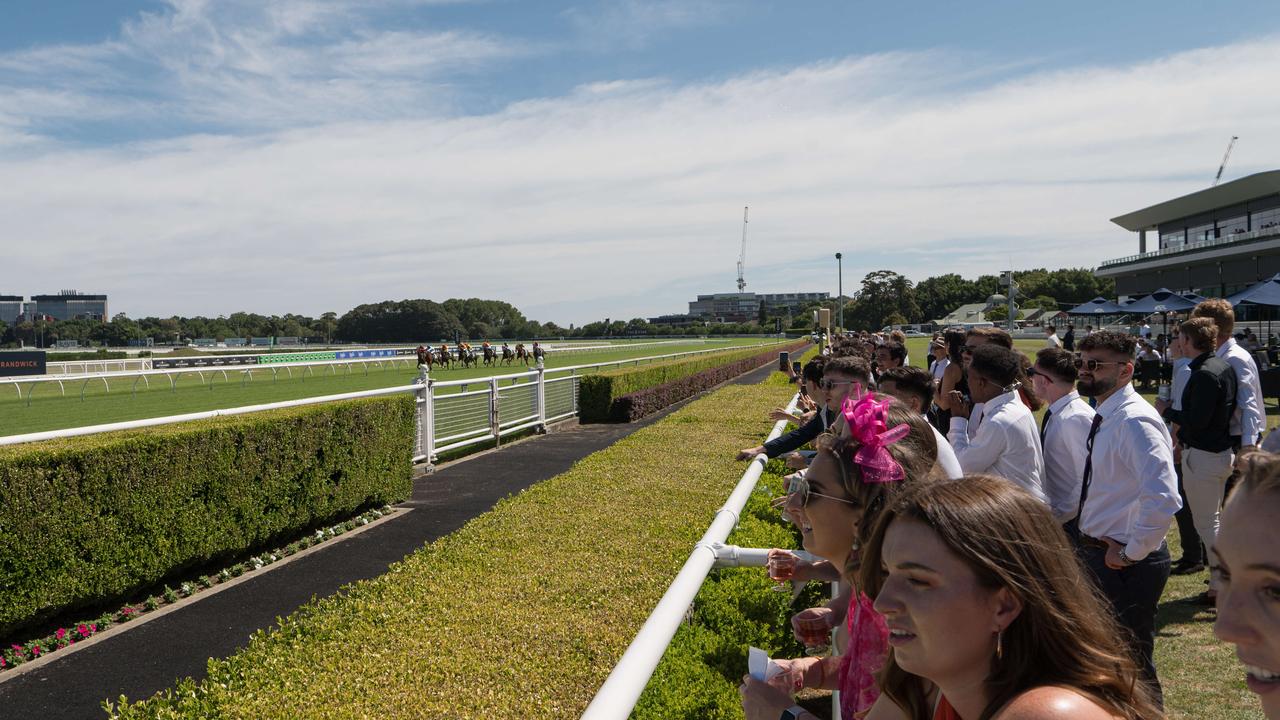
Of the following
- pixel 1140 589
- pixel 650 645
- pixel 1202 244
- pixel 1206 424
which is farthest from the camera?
pixel 1202 244

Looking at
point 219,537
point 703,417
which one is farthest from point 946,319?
point 219,537

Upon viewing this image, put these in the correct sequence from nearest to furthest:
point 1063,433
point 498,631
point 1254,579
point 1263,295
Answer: point 1254,579, point 498,631, point 1063,433, point 1263,295

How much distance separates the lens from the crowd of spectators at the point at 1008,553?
3.82ft

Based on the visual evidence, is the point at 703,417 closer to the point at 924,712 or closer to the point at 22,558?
the point at 22,558

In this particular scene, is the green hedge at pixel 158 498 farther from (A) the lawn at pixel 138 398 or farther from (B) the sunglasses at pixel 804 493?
(A) the lawn at pixel 138 398

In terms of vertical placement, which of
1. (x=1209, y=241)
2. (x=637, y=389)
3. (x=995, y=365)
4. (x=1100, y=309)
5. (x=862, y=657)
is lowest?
(x=637, y=389)

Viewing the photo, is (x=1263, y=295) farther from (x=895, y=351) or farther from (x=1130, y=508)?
(x=1130, y=508)

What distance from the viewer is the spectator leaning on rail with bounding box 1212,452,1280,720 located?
1007 millimetres

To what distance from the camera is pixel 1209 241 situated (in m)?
53.9

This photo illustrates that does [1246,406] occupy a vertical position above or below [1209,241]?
below

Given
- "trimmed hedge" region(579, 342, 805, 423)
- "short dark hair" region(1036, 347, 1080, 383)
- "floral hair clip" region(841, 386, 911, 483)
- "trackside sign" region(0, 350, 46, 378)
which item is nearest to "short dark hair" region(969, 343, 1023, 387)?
"short dark hair" region(1036, 347, 1080, 383)

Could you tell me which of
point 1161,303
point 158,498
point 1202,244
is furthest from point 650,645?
point 1202,244

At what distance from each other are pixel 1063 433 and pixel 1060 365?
1.07 ft

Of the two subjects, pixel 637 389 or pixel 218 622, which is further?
pixel 637 389
